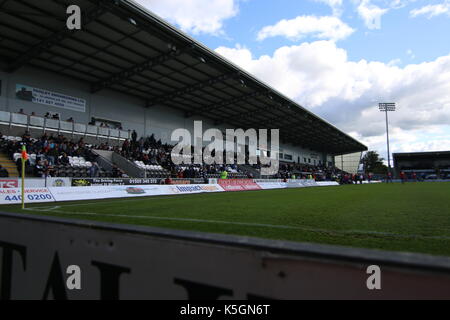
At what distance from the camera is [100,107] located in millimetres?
28328

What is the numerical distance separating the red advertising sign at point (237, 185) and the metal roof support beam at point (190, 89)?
9733mm

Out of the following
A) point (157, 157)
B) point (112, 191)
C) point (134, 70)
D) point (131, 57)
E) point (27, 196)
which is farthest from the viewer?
point (157, 157)

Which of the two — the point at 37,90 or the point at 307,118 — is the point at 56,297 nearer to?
the point at 37,90

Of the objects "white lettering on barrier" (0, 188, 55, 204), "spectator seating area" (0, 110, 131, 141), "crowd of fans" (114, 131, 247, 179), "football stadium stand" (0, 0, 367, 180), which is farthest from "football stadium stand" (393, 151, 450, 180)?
"white lettering on barrier" (0, 188, 55, 204)

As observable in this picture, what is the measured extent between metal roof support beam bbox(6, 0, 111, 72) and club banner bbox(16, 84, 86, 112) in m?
1.70

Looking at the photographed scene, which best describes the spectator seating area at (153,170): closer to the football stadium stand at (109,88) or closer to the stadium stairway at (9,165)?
the football stadium stand at (109,88)

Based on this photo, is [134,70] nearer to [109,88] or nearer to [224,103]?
[109,88]

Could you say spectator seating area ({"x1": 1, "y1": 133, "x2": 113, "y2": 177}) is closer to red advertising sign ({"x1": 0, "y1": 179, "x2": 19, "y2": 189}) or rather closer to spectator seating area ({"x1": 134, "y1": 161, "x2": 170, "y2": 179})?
red advertising sign ({"x1": 0, "y1": 179, "x2": 19, "y2": 189})

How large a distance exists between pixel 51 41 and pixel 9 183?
11268 millimetres

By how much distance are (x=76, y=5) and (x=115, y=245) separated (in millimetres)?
18900

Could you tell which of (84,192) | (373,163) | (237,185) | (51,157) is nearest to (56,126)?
(51,157)

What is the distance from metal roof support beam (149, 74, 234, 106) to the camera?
91.2 ft

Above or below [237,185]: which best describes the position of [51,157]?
above

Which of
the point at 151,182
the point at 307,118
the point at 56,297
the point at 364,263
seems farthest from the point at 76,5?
the point at 307,118
